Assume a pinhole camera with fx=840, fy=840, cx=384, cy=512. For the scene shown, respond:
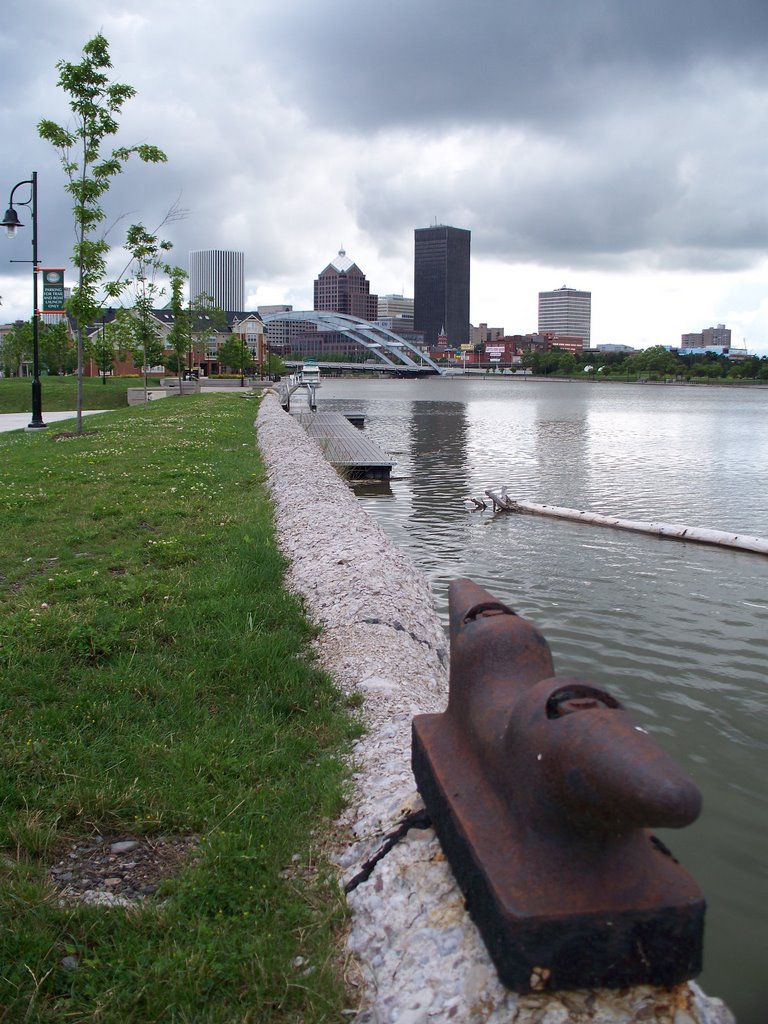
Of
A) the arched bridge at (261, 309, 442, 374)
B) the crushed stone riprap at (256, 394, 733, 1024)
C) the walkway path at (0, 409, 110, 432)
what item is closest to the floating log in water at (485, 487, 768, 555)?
the crushed stone riprap at (256, 394, 733, 1024)

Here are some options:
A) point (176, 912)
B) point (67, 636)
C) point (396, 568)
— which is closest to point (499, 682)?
point (176, 912)

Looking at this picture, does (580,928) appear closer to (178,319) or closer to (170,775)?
(170,775)

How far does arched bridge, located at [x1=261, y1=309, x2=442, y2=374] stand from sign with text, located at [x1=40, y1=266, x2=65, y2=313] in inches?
5924

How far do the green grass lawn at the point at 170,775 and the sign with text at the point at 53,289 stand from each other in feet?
51.2

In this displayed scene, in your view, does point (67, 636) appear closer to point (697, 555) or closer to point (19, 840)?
point (19, 840)

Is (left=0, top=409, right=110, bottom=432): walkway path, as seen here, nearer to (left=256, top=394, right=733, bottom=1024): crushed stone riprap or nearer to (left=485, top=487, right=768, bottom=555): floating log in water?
(left=485, top=487, right=768, bottom=555): floating log in water

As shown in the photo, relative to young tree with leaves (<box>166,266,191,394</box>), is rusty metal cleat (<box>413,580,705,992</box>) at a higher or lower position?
lower

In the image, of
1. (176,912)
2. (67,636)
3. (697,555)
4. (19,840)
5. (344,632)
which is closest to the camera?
(176,912)

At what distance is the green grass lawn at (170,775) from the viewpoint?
257 cm

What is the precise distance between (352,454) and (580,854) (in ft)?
65.4

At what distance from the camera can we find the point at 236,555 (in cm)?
745

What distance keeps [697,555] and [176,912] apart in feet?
35.9

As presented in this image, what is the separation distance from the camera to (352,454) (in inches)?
864

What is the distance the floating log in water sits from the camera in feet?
41.4
